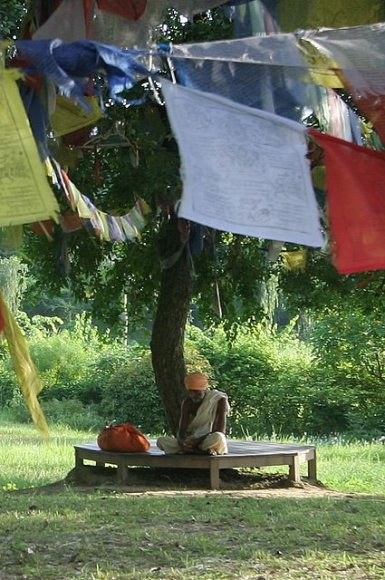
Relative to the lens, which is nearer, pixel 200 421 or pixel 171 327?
pixel 200 421

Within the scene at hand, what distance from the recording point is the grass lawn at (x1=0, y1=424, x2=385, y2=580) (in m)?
6.49

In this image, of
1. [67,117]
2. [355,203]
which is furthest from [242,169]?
[67,117]

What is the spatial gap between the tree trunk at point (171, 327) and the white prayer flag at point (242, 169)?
6042 millimetres

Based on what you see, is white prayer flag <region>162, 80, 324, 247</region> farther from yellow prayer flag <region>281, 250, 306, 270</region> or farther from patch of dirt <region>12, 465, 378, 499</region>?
yellow prayer flag <region>281, 250, 306, 270</region>

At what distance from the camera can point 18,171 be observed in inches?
181

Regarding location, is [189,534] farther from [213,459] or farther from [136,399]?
[136,399]

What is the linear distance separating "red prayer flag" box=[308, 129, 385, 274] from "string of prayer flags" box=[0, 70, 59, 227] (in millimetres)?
1297

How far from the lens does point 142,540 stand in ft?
24.3

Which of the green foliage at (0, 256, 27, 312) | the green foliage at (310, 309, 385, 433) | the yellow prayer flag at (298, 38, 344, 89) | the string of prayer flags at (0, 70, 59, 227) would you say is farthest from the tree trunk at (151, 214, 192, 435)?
the green foliage at (0, 256, 27, 312)

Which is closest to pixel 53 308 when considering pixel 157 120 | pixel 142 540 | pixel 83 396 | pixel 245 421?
pixel 83 396

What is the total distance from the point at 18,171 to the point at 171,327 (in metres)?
6.75

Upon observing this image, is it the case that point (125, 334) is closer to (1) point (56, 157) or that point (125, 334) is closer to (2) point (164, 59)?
(1) point (56, 157)

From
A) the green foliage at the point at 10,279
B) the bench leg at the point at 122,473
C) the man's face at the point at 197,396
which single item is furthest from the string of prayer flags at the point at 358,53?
the green foliage at the point at 10,279

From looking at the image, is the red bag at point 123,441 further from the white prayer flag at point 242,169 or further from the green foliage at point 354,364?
the green foliage at point 354,364
